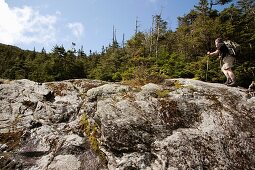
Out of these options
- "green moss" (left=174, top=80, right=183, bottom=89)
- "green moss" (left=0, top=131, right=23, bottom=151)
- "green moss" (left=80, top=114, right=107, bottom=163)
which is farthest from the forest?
"green moss" (left=0, top=131, right=23, bottom=151)

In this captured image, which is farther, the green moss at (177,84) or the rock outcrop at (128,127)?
the green moss at (177,84)

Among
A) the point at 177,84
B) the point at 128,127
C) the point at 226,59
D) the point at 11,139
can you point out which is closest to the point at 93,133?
the point at 128,127

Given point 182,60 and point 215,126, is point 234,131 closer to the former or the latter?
point 215,126

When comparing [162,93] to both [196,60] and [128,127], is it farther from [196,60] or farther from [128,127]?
[196,60]

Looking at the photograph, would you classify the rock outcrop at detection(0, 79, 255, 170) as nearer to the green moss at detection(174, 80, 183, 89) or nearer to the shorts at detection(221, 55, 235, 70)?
the green moss at detection(174, 80, 183, 89)

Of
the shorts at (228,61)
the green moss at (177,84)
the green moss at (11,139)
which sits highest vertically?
the shorts at (228,61)

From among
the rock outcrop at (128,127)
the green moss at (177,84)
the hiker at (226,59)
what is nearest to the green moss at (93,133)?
the rock outcrop at (128,127)

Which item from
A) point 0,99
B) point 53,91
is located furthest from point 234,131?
point 0,99

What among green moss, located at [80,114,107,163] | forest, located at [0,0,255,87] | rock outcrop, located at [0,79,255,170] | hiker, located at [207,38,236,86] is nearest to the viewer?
rock outcrop, located at [0,79,255,170]

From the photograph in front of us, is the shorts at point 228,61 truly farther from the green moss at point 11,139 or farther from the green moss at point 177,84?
the green moss at point 11,139

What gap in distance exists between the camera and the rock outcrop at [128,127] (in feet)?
20.5

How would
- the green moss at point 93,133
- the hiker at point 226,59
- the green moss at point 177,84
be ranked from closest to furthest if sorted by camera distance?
the green moss at point 93,133
the green moss at point 177,84
the hiker at point 226,59

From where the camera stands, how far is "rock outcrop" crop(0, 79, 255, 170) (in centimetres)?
623

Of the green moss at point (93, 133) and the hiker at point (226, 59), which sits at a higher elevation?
the hiker at point (226, 59)
